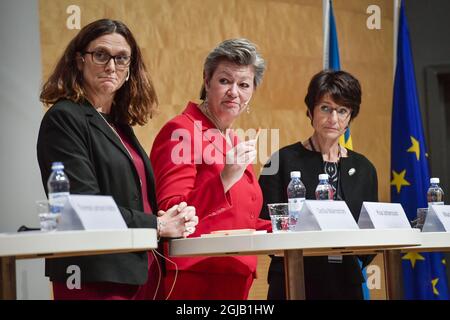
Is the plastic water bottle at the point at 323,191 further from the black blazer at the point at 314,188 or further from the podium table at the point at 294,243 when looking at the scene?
the podium table at the point at 294,243

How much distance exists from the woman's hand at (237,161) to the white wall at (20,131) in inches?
77.5

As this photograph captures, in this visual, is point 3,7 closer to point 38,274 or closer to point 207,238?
point 38,274

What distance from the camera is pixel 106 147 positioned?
2.66 meters

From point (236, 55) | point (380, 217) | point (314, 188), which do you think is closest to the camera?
point (380, 217)

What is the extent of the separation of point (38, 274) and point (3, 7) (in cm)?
155

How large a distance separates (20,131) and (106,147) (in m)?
2.00

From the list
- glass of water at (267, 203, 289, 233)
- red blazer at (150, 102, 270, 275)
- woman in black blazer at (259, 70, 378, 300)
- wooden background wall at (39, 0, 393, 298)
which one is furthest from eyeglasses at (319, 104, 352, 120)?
wooden background wall at (39, 0, 393, 298)

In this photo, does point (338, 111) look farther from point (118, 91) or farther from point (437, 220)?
point (118, 91)

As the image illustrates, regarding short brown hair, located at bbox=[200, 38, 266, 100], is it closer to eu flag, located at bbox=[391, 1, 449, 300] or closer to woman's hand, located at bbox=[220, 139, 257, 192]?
woman's hand, located at bbox=[220, 139, 257, 192]

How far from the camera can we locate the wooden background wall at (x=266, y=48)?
16.2ft

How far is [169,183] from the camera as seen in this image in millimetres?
2947

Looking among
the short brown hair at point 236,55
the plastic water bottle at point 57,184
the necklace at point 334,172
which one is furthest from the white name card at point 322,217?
the necklace at point 334,172

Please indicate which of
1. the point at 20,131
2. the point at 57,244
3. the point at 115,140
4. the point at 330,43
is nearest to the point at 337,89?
the point at 115,140
